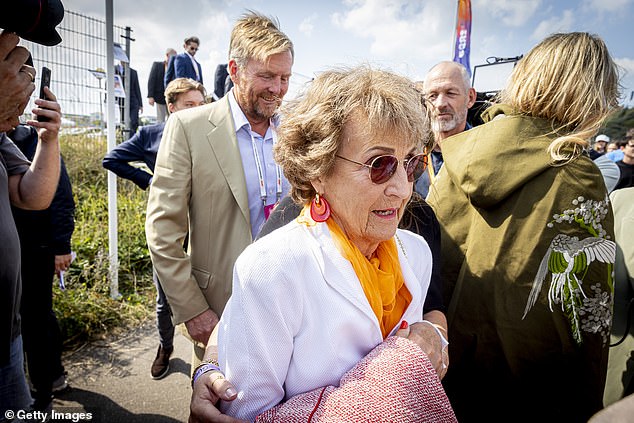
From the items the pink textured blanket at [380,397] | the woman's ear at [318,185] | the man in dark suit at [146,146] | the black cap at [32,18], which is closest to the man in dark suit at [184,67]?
the man in dark suit at [146,146]

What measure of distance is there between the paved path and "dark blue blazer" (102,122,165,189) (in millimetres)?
1526

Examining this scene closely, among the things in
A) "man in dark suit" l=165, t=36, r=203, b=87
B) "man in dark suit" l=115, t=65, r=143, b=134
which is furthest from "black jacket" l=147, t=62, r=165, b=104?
"man in dark suit" l=165, t=36, r=203, b=87

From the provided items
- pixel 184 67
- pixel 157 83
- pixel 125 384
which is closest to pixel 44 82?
pixel 125 384

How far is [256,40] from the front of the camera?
237cm

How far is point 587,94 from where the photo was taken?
1.65m

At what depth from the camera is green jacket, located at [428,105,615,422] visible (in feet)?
5.29

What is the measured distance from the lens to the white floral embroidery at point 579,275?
5.30 feet

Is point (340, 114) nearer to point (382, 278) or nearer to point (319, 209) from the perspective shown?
point (319, 209)

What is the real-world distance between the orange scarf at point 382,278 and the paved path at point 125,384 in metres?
2.20

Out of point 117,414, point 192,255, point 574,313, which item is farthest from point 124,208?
point 574,313

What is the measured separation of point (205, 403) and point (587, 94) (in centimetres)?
189

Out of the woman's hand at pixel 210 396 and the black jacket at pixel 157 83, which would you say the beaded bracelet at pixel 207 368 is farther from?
the black jacket at pixel 157 83

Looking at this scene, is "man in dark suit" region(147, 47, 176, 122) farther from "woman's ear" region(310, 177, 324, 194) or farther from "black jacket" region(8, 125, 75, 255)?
"woman's ear" region(310, 177, 324, 194)

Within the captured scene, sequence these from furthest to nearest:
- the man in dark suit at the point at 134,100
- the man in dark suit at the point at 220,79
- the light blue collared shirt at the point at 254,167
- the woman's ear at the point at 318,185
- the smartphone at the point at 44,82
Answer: the man in dark suit at the point at 134,100 < the man in dark suit at the point at 220,79 < the light blue collared shirt at the point at 254,167 < the smartphone at the point at 44,82 < the woman's ear at the point at 318,185
